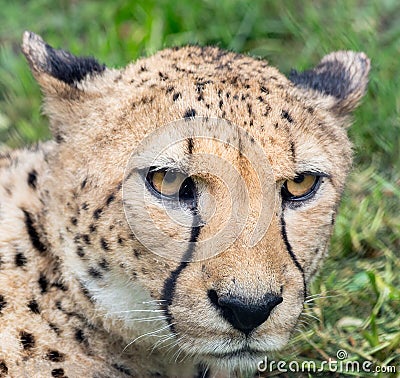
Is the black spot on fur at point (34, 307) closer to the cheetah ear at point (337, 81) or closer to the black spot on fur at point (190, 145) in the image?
the black spot on fur at point (190, 145)

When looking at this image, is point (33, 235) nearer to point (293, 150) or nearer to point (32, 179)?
point (32, 179)

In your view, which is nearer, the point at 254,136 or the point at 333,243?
the point at 254,136

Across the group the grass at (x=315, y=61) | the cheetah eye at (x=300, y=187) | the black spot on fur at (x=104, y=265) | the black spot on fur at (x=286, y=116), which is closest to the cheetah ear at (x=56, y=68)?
the black spot on fur at (x=104, y=265)

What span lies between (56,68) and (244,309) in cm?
133

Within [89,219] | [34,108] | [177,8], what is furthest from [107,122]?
[177,8]

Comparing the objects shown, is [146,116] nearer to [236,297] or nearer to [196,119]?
[196,119]

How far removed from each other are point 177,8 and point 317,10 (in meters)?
0.98

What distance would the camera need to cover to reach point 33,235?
3.28 m

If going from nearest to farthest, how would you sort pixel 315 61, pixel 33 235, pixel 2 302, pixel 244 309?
pixel 244 309, pixel 2 302, pixel 33 235, pixel 315 61

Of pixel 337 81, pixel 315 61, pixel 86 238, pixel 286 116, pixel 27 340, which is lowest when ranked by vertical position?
pixel 27 340

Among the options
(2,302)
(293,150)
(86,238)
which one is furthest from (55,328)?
(293,150)

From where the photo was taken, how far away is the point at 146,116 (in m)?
3.15

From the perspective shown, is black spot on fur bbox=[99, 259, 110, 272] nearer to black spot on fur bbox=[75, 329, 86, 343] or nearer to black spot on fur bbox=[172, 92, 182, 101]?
black spot on fur bbox=[75, 329, 86, 343]

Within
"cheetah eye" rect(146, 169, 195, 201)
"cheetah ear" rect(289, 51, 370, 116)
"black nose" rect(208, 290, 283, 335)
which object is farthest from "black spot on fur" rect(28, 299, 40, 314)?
"cheetah ear" rect(289, 51, 370, 116)
